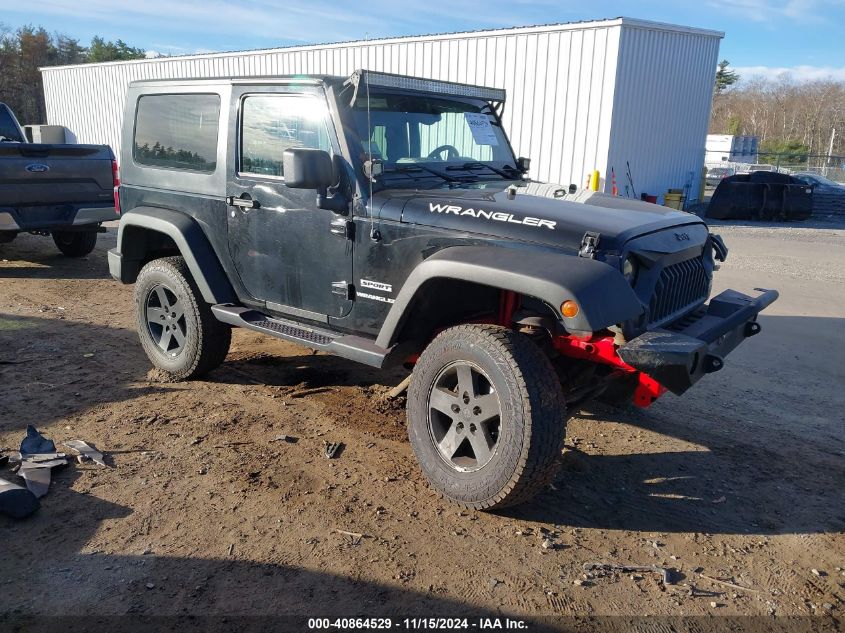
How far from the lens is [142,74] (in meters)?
22.2

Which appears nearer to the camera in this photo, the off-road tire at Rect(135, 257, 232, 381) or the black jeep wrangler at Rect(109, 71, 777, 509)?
the black jeep wrangler at Rect(109, 71, 777, 509)

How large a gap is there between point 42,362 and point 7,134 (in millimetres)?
5928

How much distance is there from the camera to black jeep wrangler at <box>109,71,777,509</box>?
10.2ft

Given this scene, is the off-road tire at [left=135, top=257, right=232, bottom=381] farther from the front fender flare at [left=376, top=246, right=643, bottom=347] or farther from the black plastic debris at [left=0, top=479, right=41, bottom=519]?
the front fender flare at [left=376, top=246, right=643, bottom=347]

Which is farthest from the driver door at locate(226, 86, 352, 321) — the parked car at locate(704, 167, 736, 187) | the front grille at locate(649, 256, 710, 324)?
the parked car at locate(704, 167, 736, 187)

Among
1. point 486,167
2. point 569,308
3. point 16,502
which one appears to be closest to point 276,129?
point 486,167

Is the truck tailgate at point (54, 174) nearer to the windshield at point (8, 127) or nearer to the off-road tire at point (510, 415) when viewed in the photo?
the windshield at point (8, 127)

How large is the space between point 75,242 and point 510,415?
8.55 metres

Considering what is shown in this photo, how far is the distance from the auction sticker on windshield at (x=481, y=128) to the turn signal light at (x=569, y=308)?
2104 millimetres

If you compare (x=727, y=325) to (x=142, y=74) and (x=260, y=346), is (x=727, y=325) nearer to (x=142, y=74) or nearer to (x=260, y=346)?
(x=260, y=346)

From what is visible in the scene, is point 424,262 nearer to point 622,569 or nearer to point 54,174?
point 622,569

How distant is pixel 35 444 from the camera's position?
377 cm

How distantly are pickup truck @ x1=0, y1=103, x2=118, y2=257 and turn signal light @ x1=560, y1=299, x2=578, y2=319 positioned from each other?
7165mm

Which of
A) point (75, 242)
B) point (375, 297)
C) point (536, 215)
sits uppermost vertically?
point (536, 215)
